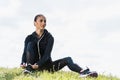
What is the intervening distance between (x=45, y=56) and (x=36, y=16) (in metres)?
1.37

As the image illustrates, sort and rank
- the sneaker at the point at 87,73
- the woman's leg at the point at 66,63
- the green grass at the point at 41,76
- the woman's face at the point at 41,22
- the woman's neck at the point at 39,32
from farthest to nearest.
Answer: the woman's neck at the point at 39,32
the woman's face at the point at 41,22
the woman's leg at the point at 66,63
the sneaker at the point at 87,73
the green grass at the point at 41,76

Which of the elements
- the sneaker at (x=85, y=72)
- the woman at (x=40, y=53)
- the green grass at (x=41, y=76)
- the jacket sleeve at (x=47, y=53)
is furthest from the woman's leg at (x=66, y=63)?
the jacket sleeve at (x=47, y=53)

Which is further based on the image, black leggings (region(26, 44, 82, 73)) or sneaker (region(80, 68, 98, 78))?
black leggings (region(26, 44, 82, 73))

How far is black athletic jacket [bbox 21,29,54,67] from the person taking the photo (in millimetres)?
14125

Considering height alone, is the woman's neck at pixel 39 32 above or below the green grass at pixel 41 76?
above

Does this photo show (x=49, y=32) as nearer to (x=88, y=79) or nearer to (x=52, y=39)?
(x=52, y=39)

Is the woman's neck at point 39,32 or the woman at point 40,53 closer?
the woman at point 40,53

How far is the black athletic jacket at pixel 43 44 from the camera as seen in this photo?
1412 cm

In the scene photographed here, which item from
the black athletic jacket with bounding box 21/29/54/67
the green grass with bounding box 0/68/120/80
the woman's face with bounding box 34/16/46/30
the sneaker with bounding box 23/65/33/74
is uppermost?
the woman's face with bounding box 34/16/46/30

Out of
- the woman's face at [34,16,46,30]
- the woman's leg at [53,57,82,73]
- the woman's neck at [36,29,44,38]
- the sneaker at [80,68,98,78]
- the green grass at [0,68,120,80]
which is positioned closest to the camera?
the green grass at [0,68,120,80]

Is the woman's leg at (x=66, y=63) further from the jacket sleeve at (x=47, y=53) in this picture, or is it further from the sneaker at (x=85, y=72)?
the jacket sleeve at (x=47, y=53)

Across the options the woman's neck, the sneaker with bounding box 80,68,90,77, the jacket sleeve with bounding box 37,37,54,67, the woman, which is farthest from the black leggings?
the woman's neck

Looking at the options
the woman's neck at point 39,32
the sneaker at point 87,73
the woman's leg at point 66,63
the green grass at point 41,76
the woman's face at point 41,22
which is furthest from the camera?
the woman's neck at point 39,32

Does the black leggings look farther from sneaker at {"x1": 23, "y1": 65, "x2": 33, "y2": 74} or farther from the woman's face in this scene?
the woman's face
